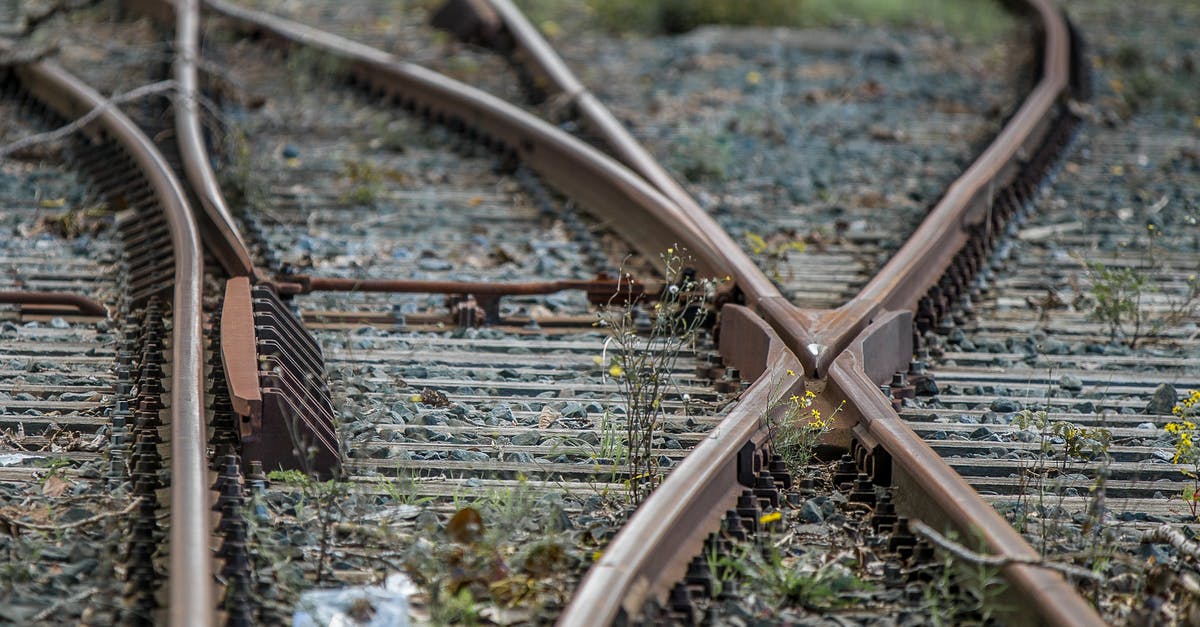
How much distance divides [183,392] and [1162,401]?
3174 millimetres

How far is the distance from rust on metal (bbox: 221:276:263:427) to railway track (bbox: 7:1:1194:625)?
0.01 meters

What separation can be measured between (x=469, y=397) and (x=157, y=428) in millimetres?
1031

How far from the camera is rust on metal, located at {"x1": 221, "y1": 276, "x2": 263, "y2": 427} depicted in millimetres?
4324

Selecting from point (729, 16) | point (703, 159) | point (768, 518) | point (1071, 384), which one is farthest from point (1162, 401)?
point (729, 16)

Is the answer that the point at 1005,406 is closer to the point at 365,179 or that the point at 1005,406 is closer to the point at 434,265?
the point at 434,265

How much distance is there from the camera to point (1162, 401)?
5.23 meters

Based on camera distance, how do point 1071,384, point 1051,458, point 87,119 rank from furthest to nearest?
point 87,119
point 1071,384
point 1051,458

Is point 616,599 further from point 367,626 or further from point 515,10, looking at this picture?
point 515,10

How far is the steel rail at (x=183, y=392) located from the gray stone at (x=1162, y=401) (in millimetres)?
3085

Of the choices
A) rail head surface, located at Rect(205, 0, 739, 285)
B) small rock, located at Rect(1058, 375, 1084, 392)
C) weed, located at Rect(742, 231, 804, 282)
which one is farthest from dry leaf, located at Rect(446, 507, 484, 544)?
weed, located at Rect(742, 231, 804, 282)

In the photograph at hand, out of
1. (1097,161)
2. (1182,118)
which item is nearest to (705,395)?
(1097,161)

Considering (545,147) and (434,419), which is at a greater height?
(545,147)

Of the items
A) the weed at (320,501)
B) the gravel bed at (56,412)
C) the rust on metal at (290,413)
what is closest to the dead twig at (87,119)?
the gravel bed at (56,412)

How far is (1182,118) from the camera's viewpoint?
9711 millimetres
